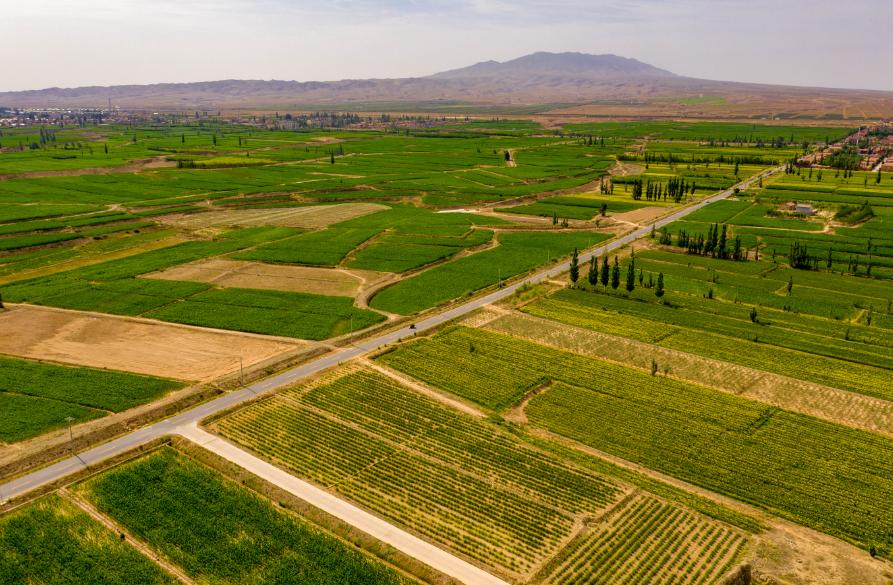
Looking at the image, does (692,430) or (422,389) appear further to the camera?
(422,389)

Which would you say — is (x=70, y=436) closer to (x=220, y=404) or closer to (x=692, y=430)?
(x=220, y=404)

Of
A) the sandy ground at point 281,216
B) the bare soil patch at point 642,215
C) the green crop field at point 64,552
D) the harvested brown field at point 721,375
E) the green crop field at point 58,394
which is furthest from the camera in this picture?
the bare soil patch at point 642,215

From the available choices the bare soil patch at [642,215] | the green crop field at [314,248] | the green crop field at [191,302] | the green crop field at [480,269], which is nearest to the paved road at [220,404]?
the green crop field at [480,269]

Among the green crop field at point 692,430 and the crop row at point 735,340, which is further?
the crop row at point 735,340

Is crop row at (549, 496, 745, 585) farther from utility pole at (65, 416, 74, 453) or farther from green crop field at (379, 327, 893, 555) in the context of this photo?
utility pole at (65, 416, 74, 453)

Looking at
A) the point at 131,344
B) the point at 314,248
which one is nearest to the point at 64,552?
the point at 131,344

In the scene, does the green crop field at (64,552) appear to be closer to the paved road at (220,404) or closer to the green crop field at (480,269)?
the paved road at (220,404)

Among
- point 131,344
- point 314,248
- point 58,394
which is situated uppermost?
point 314,248
